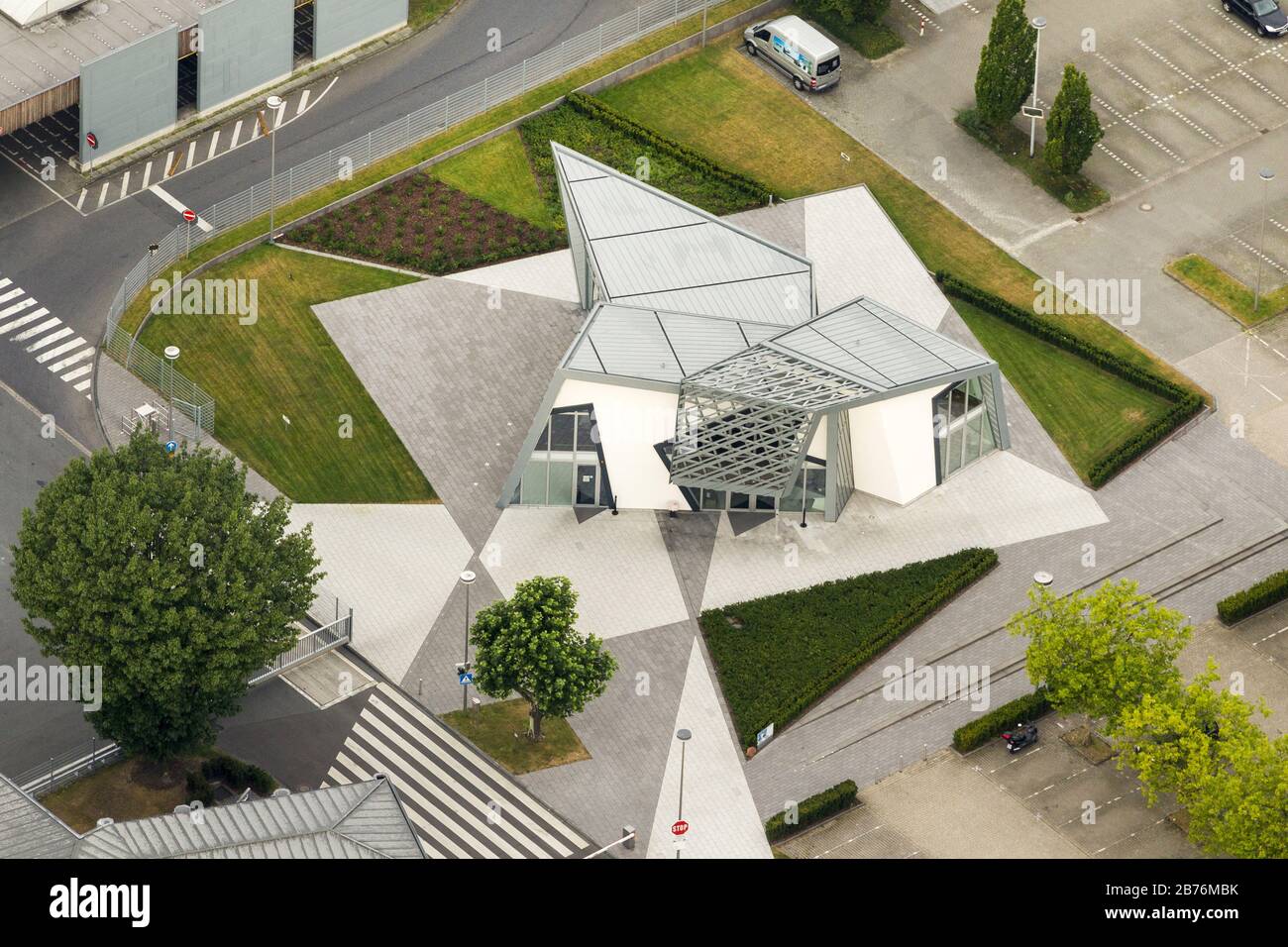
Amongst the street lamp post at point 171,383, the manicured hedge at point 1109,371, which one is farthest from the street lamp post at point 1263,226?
the street lamp post at point 171,383

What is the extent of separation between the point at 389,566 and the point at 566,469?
373 inches

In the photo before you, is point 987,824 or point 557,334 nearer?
point 987,824

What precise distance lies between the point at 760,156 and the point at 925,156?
9305mm

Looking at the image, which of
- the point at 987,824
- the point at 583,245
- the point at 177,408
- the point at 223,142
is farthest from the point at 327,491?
the point at 987,824

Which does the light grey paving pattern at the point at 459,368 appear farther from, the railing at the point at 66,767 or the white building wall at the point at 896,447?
the railing at the point at 66,767

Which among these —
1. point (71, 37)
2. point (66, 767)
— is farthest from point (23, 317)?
point (66, 767)

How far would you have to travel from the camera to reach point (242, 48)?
12419 cm

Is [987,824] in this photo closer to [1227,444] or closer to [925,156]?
[1227,444]

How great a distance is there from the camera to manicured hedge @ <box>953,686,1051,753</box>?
9581cm

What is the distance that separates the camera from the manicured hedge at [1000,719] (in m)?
95.8

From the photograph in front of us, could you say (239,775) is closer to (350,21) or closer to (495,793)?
(495,793)

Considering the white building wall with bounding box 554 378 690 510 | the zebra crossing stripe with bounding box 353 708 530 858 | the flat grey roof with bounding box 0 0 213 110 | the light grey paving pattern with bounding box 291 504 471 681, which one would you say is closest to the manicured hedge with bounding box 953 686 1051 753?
the white building wall with bounding box 554 378 690 510

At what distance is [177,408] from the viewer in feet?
361

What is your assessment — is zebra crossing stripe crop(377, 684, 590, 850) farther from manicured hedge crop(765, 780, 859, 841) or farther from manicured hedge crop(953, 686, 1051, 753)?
manicured hedge crop(953, 686, 1051, 753)
